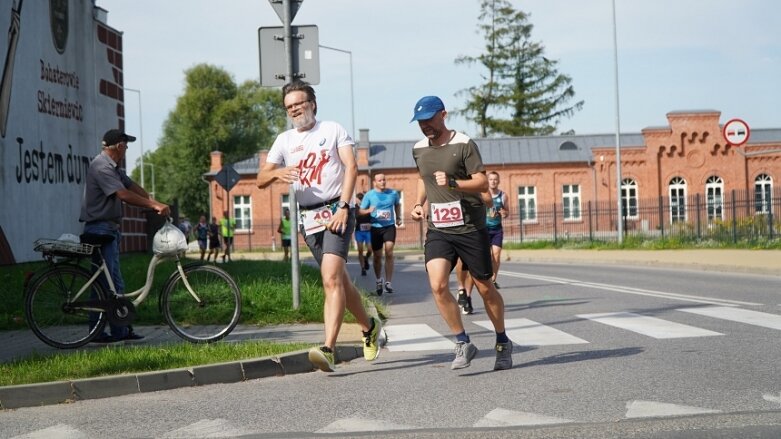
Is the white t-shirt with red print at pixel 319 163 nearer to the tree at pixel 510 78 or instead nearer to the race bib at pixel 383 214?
the race bib at pixel 383 214

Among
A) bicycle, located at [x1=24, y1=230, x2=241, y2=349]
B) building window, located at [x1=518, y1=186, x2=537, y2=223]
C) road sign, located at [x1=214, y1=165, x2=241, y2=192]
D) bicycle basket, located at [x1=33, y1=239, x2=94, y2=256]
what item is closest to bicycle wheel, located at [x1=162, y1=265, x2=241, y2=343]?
bicycle, located at [x1=24, y1=230, x2=241, y2=349]

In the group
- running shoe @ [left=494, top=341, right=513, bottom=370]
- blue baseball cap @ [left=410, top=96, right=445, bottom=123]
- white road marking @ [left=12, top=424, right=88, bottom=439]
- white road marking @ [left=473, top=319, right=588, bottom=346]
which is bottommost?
white road marking @ [left=12, top=424, right=88, bottom=439]

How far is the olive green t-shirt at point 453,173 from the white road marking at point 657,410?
7.02ft

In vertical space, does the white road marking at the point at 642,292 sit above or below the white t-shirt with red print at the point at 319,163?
below

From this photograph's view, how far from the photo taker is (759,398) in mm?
6070

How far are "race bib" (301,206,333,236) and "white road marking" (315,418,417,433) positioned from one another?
7.02 feet

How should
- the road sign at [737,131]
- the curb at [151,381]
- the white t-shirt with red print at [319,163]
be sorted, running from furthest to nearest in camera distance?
1. the road sign at [737,131]
2. the white t-shirt with red print at [319,163]
3. the curb at [151,381]

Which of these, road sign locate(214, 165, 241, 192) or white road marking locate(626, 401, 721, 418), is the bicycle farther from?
road sign locate(214, 165, 241, 192)

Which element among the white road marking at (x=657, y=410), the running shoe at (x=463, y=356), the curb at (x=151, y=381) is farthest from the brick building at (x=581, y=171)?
the white road marking at (x=657, y=410)

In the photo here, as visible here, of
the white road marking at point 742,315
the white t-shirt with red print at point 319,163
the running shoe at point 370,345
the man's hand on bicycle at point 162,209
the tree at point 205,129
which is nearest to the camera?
the white t-shirt with red print at point 319,163

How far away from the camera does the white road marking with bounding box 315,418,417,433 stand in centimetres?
562

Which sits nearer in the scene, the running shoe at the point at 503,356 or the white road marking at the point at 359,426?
the white road marking at the point at 359,426

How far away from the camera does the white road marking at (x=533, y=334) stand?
370 inches

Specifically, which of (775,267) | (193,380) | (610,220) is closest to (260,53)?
(193,380)
